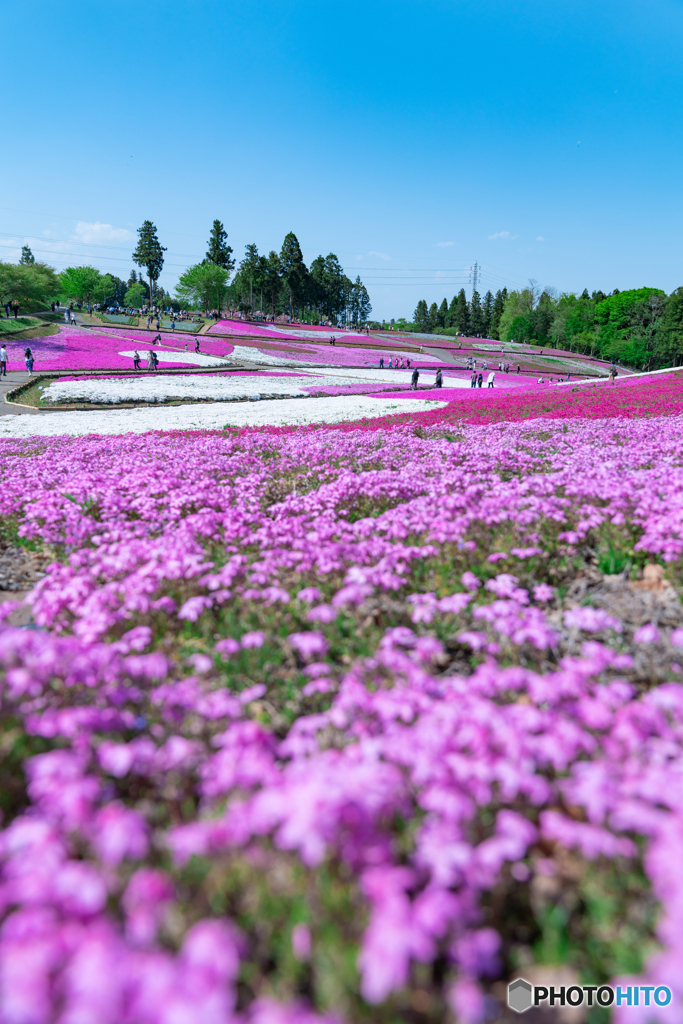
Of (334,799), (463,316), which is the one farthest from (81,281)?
(334,799)

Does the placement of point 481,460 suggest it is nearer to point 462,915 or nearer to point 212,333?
point 462,915

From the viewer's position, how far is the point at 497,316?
12225cm

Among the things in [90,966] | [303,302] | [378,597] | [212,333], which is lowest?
[378,597]

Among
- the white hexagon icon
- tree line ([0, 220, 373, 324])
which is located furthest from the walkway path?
tree line ([0, 220, 373, 324])

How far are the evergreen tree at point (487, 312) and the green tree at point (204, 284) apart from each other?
62546mm

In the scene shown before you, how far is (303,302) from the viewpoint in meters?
110

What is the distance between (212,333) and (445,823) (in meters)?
69.7

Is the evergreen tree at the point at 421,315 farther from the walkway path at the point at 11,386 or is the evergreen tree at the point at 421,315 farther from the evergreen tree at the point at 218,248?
the walkway path at the point at 11,386

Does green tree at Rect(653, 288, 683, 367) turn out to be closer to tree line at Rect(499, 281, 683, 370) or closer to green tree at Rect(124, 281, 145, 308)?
tree line at Rect(499, 281, 683, 370)

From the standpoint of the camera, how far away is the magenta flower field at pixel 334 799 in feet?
6.12

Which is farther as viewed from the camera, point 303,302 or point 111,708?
point 303,302

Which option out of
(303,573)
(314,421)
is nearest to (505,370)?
(314,421)

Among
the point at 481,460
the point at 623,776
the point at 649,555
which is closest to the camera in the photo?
the point at 623,776

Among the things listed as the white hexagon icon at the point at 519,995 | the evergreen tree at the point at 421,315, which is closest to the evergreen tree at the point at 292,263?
the evergreen tree at the point at 421,315
